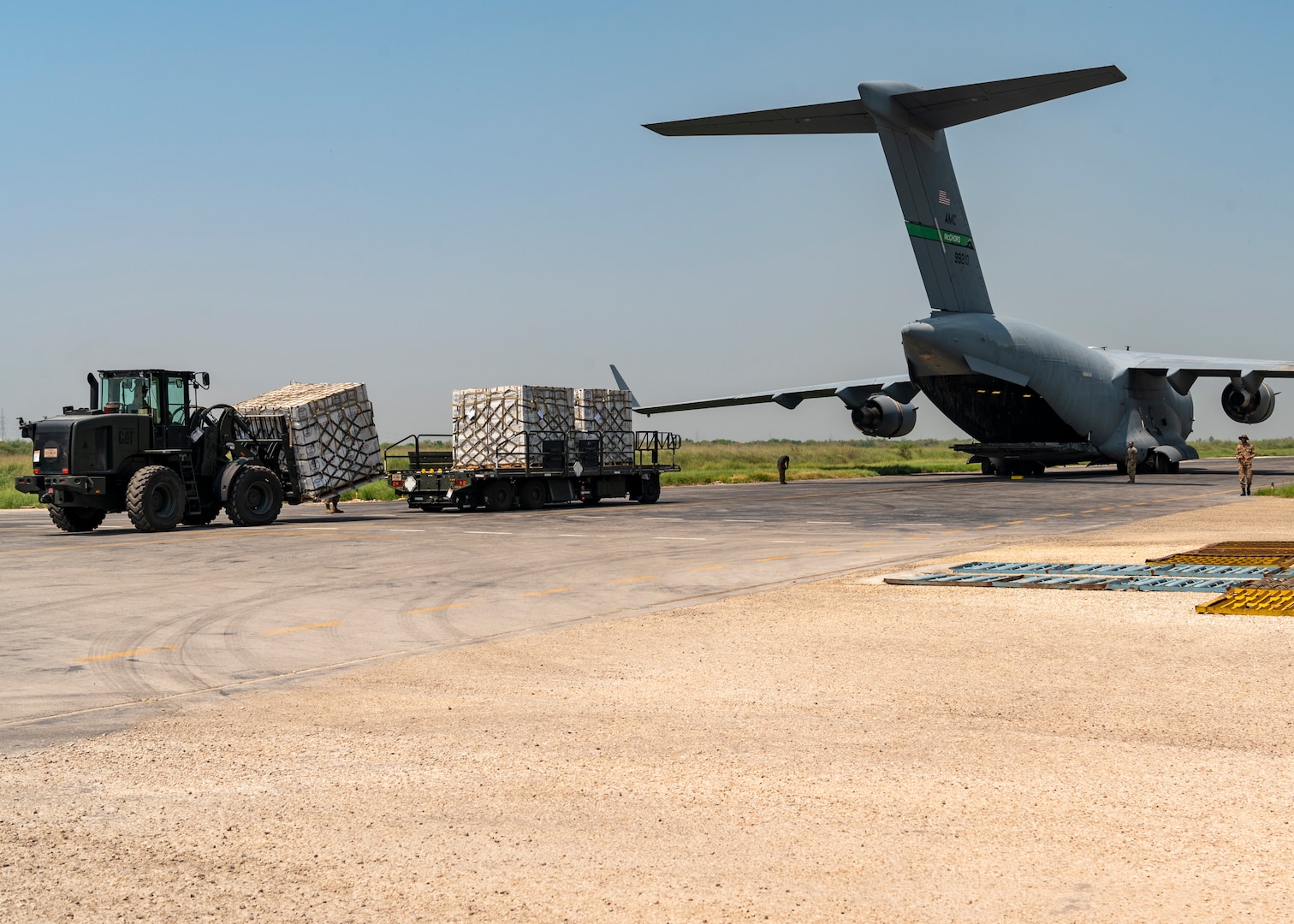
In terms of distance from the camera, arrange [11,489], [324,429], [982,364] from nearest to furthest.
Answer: [324,429]
[982,364]
[11,489]

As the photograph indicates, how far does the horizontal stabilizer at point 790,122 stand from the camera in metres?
31.0

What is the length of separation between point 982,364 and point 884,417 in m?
7.60

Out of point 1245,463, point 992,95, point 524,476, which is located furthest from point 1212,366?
point 524,476

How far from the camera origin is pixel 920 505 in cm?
2831

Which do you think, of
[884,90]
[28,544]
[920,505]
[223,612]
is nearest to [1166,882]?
[223,612]

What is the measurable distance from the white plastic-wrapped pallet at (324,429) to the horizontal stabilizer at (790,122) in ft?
34.8

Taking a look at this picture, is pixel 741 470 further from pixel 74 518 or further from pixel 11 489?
pixel 74 518

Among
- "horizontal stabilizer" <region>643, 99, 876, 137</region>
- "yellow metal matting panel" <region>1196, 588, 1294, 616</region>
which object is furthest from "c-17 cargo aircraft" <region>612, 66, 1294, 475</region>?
"yellow metal matting panel" <region>1196, 588, 1294, 616</region>

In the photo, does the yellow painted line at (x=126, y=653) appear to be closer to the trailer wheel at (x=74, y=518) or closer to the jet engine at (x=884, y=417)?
the trailer wheel at (x=74, y=518)

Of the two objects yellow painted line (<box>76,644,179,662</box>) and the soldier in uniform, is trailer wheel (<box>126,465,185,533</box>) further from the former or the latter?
the soldier in uniform

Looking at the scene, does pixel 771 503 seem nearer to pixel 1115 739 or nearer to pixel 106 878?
pixel 1115 739

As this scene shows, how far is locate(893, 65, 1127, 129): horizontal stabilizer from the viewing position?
27094 mm

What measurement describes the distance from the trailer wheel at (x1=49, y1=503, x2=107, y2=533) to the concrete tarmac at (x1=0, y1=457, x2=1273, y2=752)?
43 cm

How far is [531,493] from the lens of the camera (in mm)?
28969
